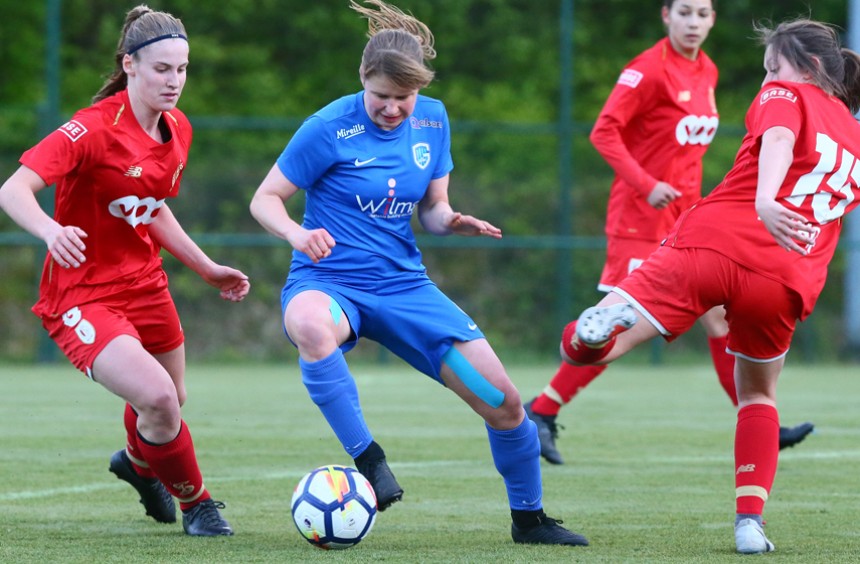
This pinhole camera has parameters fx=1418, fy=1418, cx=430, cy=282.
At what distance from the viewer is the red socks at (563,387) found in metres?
6.91

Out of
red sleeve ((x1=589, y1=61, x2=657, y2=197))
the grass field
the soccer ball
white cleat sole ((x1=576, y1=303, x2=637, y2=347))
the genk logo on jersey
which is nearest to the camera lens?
white cleat sole ((x1=576, y1=303, x2=637, y2=347))

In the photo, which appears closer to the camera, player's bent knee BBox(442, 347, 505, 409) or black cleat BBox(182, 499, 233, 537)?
player's bent knee BBox(442, 347, 505, 409)

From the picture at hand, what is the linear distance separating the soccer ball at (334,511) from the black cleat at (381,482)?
0.04 meters

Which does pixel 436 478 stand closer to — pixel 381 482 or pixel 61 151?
pixel 381 482

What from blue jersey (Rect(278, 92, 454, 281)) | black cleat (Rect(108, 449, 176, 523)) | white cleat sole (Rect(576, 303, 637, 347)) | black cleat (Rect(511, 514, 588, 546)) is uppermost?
blue jersey (Rect(278, 92, 454, 281))

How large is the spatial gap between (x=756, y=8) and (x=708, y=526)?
15442 mm

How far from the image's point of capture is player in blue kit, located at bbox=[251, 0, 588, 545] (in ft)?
14.7

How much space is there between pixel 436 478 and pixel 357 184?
1.87 m

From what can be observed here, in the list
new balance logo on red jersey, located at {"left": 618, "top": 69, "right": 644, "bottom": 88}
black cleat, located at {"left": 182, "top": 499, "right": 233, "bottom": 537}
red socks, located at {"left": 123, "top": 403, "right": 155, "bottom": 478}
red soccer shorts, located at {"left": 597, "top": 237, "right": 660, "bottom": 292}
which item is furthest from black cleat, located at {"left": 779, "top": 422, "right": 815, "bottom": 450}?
red socks, located at {"left": 123, "top": 403, "right": 155, "bottom": 478}

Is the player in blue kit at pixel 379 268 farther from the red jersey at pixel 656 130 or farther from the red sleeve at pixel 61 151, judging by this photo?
the red jersey at pixel 656 130

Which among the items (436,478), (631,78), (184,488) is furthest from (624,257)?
(184,488)

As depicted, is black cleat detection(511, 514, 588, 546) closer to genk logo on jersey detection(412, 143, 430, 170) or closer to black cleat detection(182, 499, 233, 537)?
black cleat detection(182, 499, 233, 537)

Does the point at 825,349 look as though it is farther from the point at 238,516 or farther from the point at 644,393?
the point at 238,516

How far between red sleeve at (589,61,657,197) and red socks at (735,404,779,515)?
265 centimetres
